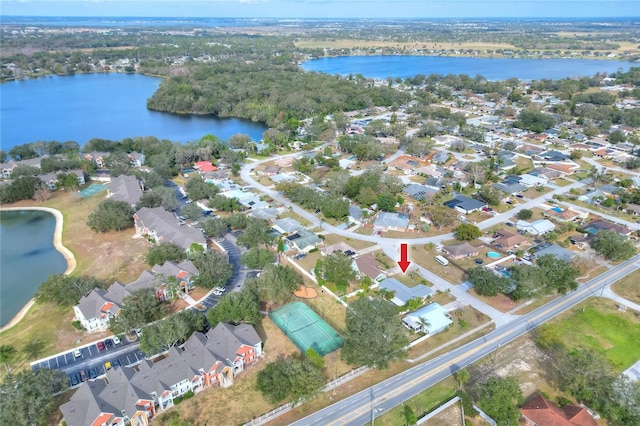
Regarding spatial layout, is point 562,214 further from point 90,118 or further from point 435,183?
point 90,118

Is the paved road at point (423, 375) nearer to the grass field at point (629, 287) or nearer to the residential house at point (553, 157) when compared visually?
the grass field at point (629, 287)

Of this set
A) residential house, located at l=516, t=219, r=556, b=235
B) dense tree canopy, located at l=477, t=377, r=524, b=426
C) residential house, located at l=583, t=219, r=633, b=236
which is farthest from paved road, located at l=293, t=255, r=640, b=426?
residential house, located at l=583, t=219, r=633, b=236

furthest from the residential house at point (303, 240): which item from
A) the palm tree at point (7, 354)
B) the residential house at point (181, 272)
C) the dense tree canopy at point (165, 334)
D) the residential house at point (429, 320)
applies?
the palm tree at point (7, 354)

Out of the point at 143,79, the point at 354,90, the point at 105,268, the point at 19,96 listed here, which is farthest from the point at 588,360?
the point at 143,79

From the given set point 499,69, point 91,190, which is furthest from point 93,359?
point 499,69

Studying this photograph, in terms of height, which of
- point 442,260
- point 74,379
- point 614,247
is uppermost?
point 614,247
